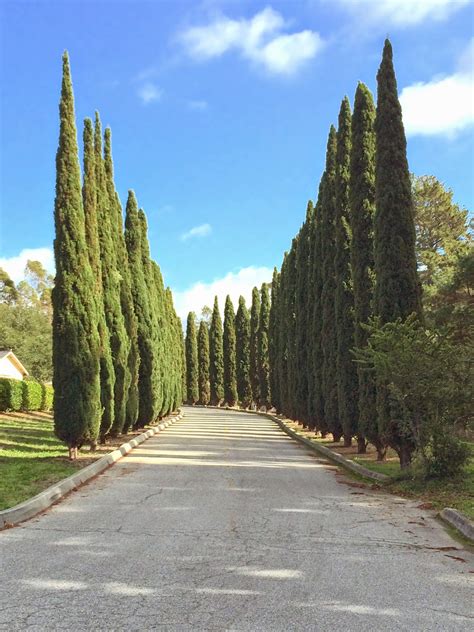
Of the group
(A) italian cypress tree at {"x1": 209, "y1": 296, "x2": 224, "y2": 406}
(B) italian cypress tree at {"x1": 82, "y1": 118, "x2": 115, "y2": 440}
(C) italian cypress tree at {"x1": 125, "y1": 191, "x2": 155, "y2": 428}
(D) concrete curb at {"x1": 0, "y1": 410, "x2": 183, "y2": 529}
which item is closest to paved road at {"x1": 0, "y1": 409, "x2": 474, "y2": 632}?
(D) concrete curb at {"x1": 0, "y1": 410, "x2": 183, "y2": 529}

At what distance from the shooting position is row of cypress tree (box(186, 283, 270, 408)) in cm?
5753

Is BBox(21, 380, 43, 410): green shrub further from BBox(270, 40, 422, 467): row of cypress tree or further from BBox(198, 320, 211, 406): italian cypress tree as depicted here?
BBox(198, 320, 211, 406): italian cypress tree

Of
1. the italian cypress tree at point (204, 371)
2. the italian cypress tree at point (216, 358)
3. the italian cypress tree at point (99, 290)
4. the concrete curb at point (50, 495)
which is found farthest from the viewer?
the italian cypress tree at point (204, 371)

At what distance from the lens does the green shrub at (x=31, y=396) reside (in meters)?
29.0

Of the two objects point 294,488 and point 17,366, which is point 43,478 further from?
point 17,366

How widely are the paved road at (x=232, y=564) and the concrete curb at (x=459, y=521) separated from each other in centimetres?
21

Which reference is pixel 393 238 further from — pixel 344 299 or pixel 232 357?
pixel 232 357

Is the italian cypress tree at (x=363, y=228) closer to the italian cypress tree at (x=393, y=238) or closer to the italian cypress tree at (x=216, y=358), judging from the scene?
the italian cypress tree at (x=393, y=238)

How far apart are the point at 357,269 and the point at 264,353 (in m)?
40.4

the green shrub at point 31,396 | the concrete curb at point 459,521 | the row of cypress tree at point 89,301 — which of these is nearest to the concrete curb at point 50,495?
the row of cypress tree at point 89,301

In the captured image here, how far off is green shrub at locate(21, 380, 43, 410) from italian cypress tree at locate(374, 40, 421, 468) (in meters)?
21.2

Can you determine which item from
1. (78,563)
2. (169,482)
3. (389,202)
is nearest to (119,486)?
(169,482)

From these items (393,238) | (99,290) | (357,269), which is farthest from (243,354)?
(393,238)

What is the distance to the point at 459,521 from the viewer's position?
7180 millimetres
